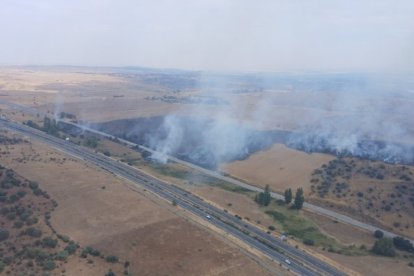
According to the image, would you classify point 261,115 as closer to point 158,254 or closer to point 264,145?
point 264,145

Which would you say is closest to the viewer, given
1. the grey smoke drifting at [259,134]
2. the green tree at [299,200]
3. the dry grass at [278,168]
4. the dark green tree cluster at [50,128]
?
the green tree at [299,200]

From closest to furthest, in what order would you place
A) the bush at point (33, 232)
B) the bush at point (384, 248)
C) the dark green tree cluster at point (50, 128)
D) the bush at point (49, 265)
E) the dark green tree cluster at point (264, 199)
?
1. the bush at point (49, 265)
2. the bush at point (33, 232)
3. the bush at point (384, 248)
4. the dark green tree cluster at point (264, 199)
5. the dark green tree cluster at point (50, 128)

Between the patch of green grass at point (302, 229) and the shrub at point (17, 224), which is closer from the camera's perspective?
the shrub at point (17, 224)

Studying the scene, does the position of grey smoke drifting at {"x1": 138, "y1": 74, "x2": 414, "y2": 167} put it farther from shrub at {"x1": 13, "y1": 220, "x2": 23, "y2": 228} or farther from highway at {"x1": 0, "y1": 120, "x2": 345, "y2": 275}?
shrub at {"x1": 13, "y1": 220, "x2": 23, "y2": 228}

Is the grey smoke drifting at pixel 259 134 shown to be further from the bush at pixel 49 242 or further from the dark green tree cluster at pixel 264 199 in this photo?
the bush at pixel 49 242

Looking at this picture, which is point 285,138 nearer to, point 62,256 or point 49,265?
point 62,256

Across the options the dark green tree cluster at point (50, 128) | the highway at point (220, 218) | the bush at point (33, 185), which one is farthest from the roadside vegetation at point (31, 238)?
the dark green tree cluster at point (50, 128)

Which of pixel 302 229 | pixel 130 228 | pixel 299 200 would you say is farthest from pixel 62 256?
pixel 299 200
